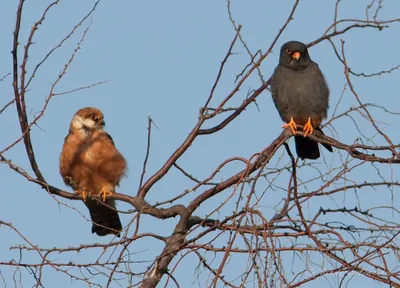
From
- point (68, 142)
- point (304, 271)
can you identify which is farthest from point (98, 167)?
point (304, 271)

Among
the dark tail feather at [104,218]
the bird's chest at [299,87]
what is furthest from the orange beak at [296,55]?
the dark tail feather at [104,218]

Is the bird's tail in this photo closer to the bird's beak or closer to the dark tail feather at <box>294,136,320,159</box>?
the dark tail feather at <box>294,136,320,159</box>

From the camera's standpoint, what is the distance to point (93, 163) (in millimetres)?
6523

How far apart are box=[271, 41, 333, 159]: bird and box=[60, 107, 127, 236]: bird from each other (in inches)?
59.6

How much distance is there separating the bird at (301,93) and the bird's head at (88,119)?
161cm

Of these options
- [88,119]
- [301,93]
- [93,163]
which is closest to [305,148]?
[301,93]

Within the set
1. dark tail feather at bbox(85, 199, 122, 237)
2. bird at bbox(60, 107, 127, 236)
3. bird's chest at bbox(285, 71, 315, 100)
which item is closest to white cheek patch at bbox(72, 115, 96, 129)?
bird at bbox(60, 107, 127, 236)

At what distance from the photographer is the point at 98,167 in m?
6.52

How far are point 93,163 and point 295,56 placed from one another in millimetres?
1883

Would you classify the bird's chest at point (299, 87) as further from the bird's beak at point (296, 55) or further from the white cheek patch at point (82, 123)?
the white cheek patch at point (82, 123)

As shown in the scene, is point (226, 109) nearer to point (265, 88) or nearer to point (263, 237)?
point (265, 88)

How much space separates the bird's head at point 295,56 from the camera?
607 centimetres

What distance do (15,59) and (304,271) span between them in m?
2.04

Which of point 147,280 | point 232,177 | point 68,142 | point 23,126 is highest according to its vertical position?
point 68,142
